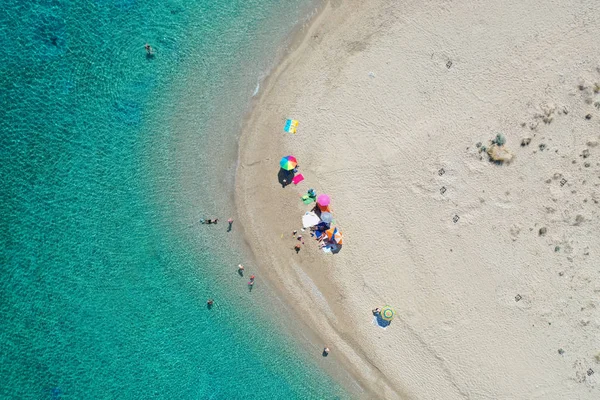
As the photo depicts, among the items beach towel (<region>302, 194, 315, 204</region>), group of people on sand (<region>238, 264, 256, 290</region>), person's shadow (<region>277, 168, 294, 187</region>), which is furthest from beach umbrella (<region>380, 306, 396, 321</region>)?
person's shadow (<region>277, 168, 294, 187</region>)

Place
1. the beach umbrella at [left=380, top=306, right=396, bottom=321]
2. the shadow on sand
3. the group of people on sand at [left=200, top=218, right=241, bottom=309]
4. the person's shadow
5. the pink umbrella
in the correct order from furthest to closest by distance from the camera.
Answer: the shadow on sand
the group of people on sand at [left=200, top=218, right=241, bottom=309]
the beach umbrella at [left=380, top=306, right=396, bottom=321]
the person's shadow
the pink umbrella

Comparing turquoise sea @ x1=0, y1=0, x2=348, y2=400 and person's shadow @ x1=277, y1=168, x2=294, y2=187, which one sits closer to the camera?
turquoise sea @ x1=0, y1=0, x2=348, y2=400

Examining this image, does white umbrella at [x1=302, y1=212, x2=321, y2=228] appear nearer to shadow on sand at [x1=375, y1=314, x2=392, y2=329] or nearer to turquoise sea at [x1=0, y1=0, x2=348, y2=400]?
turquoise sea at [x1=0, y1=0, x2=348, y2=400]

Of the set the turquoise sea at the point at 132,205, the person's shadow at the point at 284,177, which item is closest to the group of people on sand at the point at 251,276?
the turquoise sea at the point at 132,205

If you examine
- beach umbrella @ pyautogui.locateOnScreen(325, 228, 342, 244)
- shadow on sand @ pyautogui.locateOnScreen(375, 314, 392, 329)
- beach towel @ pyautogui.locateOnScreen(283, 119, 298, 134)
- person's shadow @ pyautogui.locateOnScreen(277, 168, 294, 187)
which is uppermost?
beach towel @ pyautogui.locateOnScreen(283, 119, 298, 134)

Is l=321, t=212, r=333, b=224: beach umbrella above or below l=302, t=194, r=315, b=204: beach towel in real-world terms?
below

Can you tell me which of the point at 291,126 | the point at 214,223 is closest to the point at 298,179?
the point at 291,126

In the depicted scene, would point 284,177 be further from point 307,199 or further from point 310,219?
point 310,219

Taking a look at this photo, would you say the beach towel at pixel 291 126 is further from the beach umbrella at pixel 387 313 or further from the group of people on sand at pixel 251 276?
the beach umbrella at pixel 387 313
